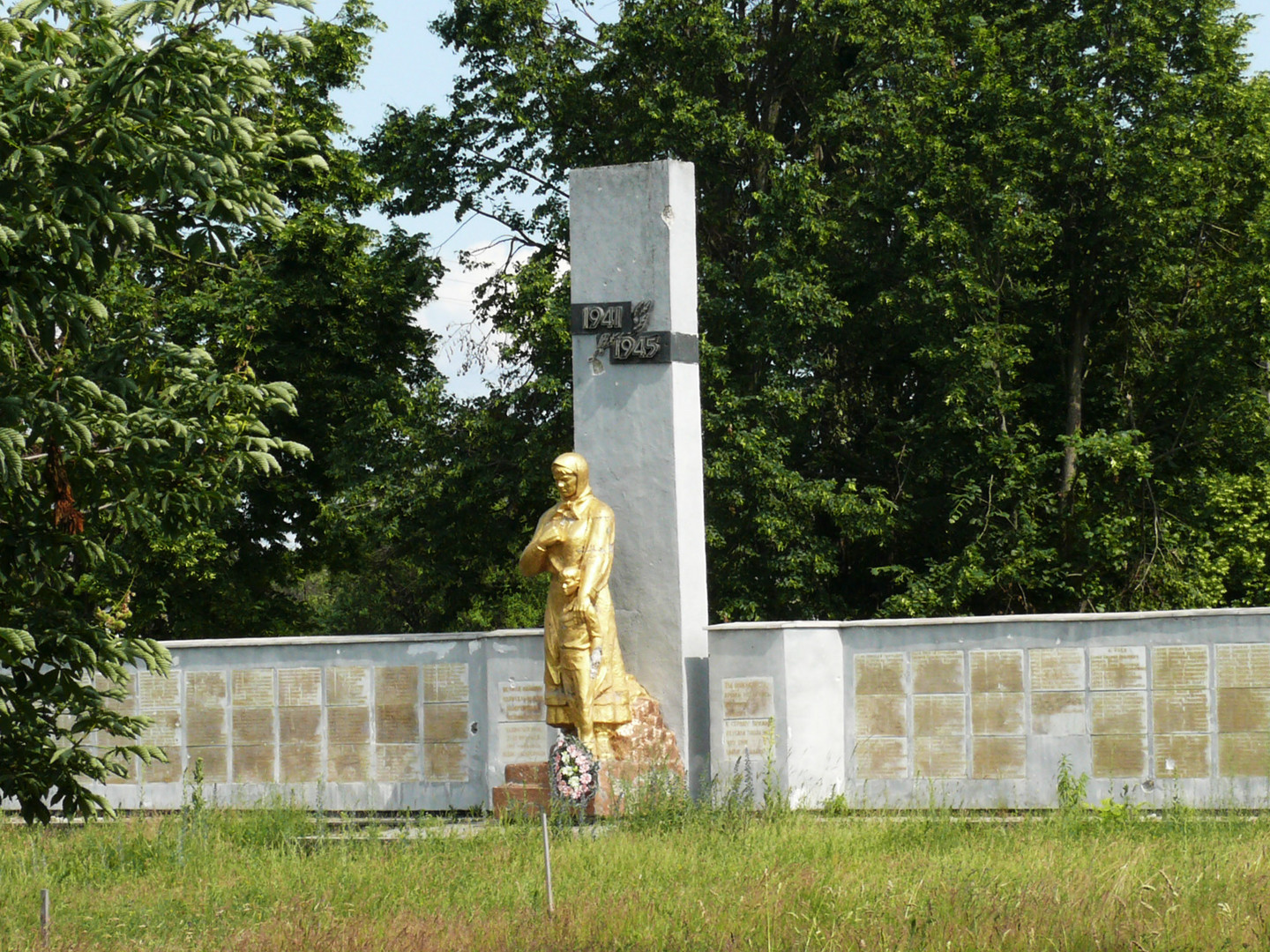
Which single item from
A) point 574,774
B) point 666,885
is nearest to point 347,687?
point 574,774

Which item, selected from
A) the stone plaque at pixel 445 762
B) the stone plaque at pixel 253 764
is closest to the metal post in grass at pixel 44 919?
the stone plaque at pixel 445 762

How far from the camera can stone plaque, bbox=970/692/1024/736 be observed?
12.0 m

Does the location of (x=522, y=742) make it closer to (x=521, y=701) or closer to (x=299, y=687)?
(x=521, y=701)

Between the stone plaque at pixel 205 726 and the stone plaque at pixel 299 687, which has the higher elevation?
the stone plaque at pixel 299 687

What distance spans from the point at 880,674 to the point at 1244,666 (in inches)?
103

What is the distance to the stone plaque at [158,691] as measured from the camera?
548 inches

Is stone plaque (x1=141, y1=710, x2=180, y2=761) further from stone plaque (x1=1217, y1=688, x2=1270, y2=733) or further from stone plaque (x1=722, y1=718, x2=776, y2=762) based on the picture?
stone plaque (x1=1217, y1=688, x2=1270, y2=733)

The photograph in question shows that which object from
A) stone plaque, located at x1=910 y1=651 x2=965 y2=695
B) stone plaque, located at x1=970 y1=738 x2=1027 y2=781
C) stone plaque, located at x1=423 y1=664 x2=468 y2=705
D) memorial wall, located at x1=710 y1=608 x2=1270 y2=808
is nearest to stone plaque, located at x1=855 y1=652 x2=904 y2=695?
memorial wall, located at x1=710 y1=608 x2=1270 y2=808

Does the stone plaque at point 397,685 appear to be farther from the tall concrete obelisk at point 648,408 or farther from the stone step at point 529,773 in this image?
the tall concrete obelisk at point 648,408

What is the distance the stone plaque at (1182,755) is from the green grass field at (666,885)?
1.01 metres

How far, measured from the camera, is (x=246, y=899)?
8094 millimetres

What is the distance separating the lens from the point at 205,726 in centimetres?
1389

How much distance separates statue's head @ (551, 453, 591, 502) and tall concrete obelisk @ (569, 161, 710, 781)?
41cm

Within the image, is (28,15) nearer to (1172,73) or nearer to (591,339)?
(591,339)
